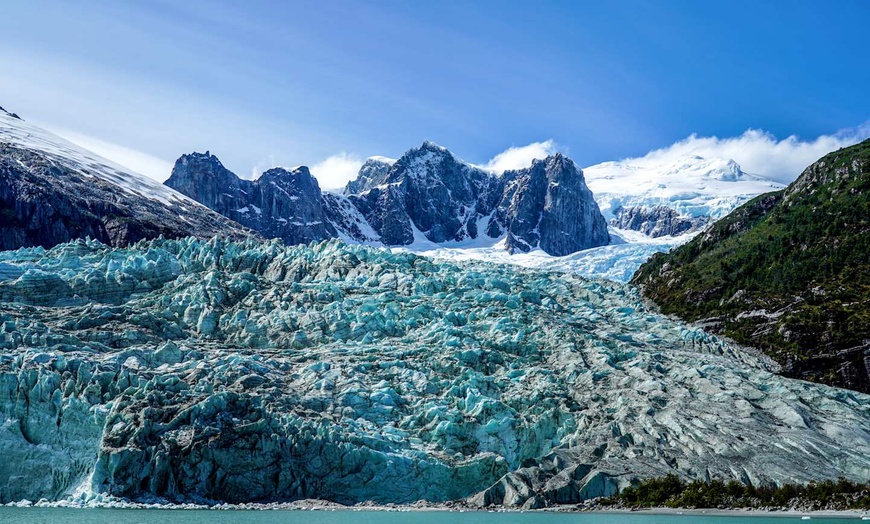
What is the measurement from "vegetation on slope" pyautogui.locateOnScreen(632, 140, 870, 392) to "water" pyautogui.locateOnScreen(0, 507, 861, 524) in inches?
1993

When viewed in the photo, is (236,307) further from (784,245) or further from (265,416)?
(784,245)

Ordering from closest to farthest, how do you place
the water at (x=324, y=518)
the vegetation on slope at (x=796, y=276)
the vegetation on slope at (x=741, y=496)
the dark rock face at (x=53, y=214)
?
the water at (x=324, y=518) → the vegetation on slope at (x=741, y=496) → the vegetation on slope at (x=796, y=276) → the dark rock face at (x=53, y=214)

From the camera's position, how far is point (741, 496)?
7569 centimetres

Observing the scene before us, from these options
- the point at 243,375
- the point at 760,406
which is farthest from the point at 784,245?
the point at 243,375

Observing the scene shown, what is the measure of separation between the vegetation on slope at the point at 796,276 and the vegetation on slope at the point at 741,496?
1520 inches

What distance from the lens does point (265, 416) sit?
8138 cm

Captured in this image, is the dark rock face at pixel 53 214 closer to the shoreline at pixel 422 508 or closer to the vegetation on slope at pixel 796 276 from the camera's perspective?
the vegetation on slope at pixel 796 276

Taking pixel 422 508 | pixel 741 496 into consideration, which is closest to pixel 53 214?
pixel 422 508

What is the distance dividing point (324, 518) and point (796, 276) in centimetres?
8818

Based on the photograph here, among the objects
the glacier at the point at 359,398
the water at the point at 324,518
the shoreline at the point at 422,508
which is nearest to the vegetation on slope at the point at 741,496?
the shoreline at the point at 422,508

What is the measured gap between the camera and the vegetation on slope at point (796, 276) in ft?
376

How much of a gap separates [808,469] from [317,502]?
142 feet

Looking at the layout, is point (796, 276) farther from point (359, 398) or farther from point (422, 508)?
point (422, 508)

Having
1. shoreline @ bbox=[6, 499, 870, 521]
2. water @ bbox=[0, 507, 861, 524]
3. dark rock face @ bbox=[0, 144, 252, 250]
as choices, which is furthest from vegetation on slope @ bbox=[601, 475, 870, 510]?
dark rock face @ bbox=[0, 144, 252, 250]
